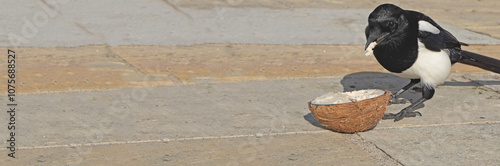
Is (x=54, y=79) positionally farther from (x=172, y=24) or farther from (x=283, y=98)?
(x=172, y=24)

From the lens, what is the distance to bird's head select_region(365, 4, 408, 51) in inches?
219

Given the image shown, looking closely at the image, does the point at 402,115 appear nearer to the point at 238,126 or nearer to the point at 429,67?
the point at 429,67

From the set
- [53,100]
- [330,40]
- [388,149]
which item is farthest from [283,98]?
[330,40]

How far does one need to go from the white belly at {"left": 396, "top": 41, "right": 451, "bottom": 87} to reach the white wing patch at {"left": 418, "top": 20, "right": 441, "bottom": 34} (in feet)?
0.50

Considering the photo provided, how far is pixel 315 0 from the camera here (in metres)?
12.2

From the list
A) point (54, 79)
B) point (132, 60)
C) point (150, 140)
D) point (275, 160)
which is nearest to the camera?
point (275, 160)

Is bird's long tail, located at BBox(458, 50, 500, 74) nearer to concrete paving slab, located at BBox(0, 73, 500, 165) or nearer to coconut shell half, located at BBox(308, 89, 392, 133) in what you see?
concrete paving slab, located at BBox(0, 73, 500, 165)

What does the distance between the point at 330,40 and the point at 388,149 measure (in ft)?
13.8

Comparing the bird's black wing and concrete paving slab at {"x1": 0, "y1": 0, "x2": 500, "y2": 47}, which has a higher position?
the bird's black wing

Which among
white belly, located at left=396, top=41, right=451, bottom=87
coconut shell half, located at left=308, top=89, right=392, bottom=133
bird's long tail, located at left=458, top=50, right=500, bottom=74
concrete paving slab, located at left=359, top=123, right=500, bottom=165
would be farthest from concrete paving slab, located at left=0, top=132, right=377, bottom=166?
bird's long tail, located at left=458, top=50, right=500, bottom=74

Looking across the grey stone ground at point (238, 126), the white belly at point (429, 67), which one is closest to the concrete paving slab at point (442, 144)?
the grey stone ground at point (238, 126)

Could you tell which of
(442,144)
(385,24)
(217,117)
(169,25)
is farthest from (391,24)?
(169,25)

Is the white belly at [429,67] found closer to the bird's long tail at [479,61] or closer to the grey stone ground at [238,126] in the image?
the grey stone ground at [238,126]

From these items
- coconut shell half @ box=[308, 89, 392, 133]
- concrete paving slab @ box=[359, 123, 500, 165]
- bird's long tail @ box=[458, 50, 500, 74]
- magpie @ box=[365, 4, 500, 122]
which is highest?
magpie @ box=[365, 4, 500, 122]
